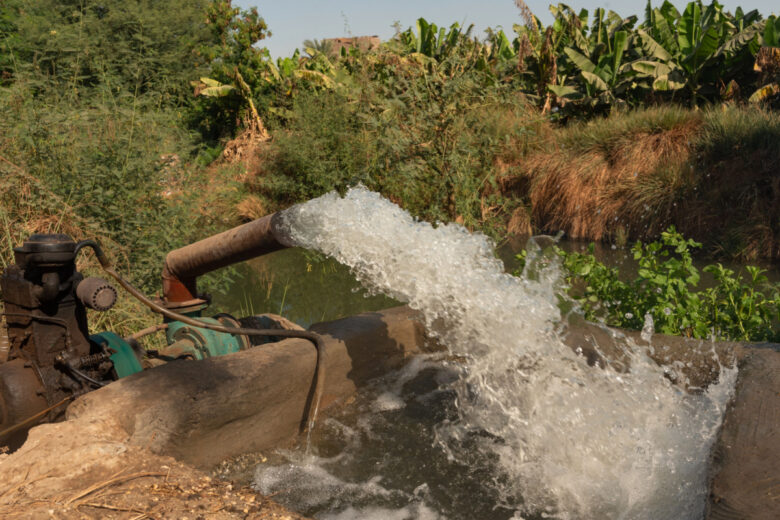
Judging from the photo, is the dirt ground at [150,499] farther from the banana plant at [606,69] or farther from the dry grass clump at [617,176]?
the banana plant at [606,69]

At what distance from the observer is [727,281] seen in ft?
12.4

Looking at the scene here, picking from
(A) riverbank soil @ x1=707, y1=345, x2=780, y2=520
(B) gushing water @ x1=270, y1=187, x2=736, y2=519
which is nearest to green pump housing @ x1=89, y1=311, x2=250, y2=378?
(B) gushing water @ x1=270, y1=187, x2=736, y2=519

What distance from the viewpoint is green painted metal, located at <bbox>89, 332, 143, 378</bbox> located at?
261 centimetres

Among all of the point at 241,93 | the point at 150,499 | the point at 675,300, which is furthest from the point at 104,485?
the point at 241,93

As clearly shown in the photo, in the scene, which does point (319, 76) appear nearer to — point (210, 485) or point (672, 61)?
point (672, 61)

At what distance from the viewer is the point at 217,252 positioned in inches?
111

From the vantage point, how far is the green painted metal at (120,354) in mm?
2605

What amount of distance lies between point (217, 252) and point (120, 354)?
57 centimetres

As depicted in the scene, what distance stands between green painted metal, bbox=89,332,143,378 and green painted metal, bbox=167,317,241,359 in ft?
0.97

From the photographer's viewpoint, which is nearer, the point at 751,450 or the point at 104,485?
the point at 104,485

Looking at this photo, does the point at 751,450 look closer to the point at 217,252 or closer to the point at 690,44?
the point at 217,252

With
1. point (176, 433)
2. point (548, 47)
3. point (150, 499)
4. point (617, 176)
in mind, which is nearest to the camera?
point (150, 499)

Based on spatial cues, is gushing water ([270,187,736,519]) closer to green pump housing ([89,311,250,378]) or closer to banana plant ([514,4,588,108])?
green pump housing ([89,311,250,378])

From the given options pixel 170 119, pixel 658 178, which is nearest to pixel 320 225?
pixel 170 119
